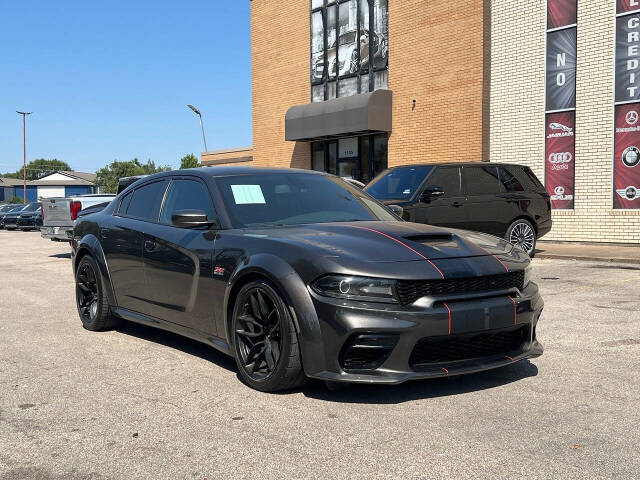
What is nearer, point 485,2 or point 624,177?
point 624,177

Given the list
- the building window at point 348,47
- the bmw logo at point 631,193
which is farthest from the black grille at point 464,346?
the building window at point 348,47

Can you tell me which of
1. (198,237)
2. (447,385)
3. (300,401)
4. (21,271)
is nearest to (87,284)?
(198,237)

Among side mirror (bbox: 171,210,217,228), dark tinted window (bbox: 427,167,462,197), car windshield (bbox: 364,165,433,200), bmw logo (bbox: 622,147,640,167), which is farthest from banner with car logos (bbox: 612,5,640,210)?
side mirror (bbox: 171,210,217,228)

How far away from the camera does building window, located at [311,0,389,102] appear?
2189cm

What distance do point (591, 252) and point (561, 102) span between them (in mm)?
4780

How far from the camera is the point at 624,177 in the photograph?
15.9 m

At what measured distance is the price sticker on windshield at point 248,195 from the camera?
16.9 feet

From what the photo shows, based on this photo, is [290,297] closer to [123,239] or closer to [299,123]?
[123,239]

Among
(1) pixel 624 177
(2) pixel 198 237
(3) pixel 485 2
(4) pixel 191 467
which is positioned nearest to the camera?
(4) pixel 191 467

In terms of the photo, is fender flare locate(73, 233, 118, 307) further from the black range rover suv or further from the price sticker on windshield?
the black range rover suv

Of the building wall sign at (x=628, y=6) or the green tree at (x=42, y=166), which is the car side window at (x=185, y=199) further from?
the green tree at (x=42, y=166)

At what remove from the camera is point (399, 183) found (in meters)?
11.6

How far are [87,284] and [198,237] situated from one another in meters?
2.28

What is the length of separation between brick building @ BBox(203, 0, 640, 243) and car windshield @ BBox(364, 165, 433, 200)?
6759 mm
